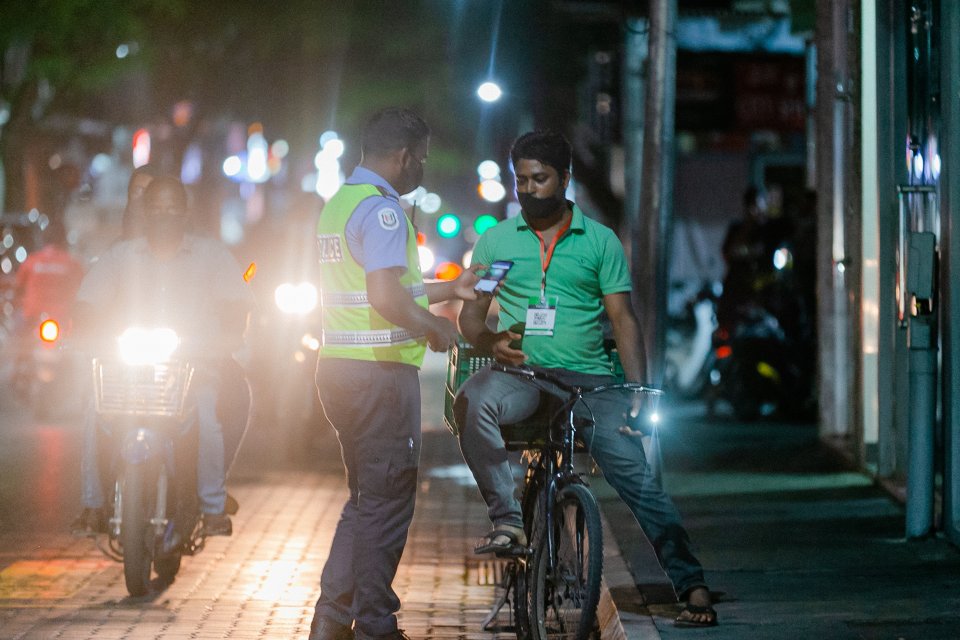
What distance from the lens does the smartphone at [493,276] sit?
658cm

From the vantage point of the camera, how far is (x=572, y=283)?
703 cm

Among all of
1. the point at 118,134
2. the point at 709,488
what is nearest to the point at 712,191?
the point at 709,488

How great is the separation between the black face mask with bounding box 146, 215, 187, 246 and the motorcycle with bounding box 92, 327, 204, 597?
0.48 meters

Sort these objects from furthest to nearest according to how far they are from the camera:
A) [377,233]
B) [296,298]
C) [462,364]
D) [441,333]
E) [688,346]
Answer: [688,346]
[296,298]
[462,364]
[377,233]
[441,333]

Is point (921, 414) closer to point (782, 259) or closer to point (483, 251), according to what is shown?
point (483, 251)

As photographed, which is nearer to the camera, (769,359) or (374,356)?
(374,356)

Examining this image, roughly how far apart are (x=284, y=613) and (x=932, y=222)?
490 cm

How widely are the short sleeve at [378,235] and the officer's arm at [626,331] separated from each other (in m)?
0.94

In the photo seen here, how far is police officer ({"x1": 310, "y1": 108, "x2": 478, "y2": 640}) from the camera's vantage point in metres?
6.69

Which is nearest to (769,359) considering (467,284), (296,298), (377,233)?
(296,298)

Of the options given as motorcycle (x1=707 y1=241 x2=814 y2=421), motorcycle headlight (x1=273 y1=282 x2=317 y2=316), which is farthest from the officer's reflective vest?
motorcycle (x1=707 y1=241 x2=814 y2=421)

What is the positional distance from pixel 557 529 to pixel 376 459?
76cm

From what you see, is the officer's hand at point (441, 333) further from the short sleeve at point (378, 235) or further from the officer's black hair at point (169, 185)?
the officer's black hair at point (169, 185)

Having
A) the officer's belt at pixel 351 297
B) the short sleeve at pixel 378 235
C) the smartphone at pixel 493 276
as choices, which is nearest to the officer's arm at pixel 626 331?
the smartphone at pixel 493 276
